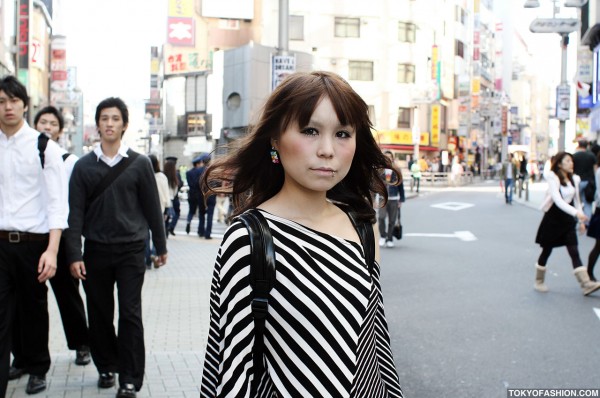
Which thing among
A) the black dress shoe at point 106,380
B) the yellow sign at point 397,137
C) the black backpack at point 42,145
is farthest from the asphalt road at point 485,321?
the yellow sign at point 397,137

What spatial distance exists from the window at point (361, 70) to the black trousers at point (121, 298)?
57007 mm

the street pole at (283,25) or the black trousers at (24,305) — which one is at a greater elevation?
the street pole at (283,25)

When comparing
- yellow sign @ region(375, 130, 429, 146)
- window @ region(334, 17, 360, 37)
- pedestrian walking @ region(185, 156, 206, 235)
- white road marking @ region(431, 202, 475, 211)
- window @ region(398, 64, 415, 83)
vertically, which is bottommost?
white road marking @ region(431, 202, 475, 211)

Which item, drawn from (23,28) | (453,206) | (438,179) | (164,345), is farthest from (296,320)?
(438,179)

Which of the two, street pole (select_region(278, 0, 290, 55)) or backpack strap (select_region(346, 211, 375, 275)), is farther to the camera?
street pole (select_region(278, 0, 290, 55))

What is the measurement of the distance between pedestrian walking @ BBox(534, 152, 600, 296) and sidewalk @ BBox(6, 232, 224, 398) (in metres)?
4.29

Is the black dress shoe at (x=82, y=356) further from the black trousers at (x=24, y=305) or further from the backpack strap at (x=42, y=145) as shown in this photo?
the backpack strap at (x=42, y=145)

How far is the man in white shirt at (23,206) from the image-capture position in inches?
197

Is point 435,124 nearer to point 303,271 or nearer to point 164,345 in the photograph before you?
point 164,345

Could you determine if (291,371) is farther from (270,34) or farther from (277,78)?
(270,34)

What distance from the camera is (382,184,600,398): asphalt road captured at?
5.97 m

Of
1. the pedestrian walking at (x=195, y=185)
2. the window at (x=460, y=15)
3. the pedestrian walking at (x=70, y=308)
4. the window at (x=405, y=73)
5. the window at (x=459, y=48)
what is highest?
the window at (x=460, y=15)

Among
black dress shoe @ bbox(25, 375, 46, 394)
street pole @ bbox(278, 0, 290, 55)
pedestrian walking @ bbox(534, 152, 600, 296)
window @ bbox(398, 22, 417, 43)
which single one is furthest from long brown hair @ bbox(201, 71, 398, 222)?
window @ bbox(398, 22, 417, 43)

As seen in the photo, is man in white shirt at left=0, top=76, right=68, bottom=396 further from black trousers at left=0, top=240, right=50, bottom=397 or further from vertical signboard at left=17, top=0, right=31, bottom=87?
vertical signboard at left=17, top=0, right=31, bottom=87
